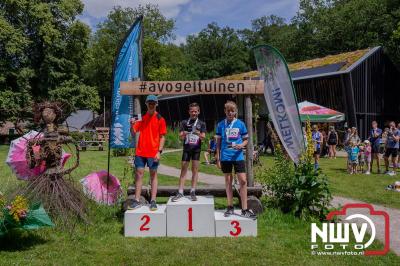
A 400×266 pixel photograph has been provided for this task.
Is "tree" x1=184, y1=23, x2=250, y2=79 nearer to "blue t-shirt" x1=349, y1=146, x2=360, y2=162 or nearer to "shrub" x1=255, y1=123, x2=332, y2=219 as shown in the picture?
"blue t-shirt" x1=349, y1=146, x2=360, y2=162

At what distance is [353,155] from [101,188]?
31.3 feet

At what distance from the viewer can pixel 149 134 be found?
7023mm

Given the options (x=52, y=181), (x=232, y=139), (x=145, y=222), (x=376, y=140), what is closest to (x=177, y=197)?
(x=145, y=222)

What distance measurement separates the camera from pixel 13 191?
22.4 feet

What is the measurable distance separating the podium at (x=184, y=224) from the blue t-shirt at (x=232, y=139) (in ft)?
2.85

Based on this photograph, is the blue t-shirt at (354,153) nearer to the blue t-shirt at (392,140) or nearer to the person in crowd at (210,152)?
the blue t-shirt at (392,140)

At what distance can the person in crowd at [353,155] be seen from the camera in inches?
580

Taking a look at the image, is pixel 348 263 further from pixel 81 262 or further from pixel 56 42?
pixel 56 42

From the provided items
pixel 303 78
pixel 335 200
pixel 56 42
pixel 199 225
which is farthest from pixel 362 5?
pixel 199 225

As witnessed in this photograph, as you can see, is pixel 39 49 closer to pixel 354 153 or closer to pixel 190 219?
pixel 354 153

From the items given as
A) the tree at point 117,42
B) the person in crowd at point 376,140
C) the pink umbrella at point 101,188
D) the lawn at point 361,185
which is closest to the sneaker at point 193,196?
the pink umbrella at point 101,188

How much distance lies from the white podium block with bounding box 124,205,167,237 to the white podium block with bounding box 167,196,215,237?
0.11 meters

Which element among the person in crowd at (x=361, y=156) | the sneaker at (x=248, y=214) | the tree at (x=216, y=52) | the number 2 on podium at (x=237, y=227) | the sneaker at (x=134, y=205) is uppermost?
the tree at (x=216, y=52)

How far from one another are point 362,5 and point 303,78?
18.1 metres
